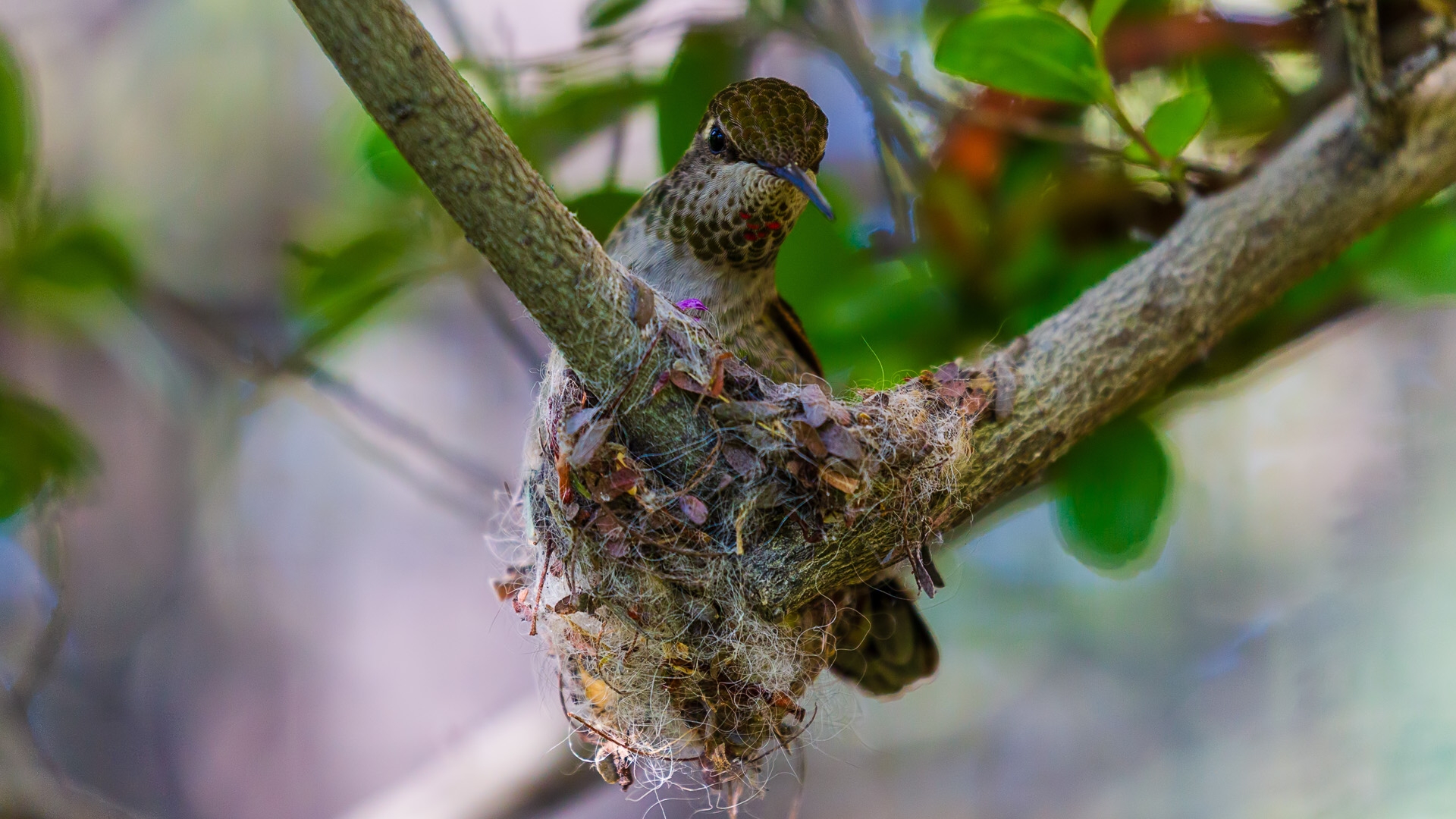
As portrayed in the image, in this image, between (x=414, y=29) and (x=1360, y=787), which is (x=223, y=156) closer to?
(x=414, y=29)

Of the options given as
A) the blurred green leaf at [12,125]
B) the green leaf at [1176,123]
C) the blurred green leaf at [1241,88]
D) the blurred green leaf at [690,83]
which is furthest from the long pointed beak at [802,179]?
the blurred green leaf at [12,125]

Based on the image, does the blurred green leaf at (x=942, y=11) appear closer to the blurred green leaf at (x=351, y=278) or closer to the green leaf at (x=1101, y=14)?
the green leaf at (x=1101, y=14)

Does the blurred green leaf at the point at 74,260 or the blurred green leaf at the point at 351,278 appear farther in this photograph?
the blurred green leaf at the point at 74,260

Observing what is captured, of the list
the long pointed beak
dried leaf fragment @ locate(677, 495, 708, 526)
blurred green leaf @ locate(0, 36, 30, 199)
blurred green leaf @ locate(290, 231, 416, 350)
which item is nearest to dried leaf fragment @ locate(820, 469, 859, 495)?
dried leaf fragment @ locate(677, 495, 708, 526)

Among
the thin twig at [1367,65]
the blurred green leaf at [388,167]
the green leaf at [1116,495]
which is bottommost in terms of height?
the green leaf at [1116,495]

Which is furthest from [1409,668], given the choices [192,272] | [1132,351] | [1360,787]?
[192,272]

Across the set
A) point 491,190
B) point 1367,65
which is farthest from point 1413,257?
point 491,190

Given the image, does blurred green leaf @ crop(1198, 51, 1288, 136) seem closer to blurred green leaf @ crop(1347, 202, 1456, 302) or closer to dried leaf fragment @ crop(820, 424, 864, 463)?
blurred green leaf @ crop(1347, 202, 1456, 302)
